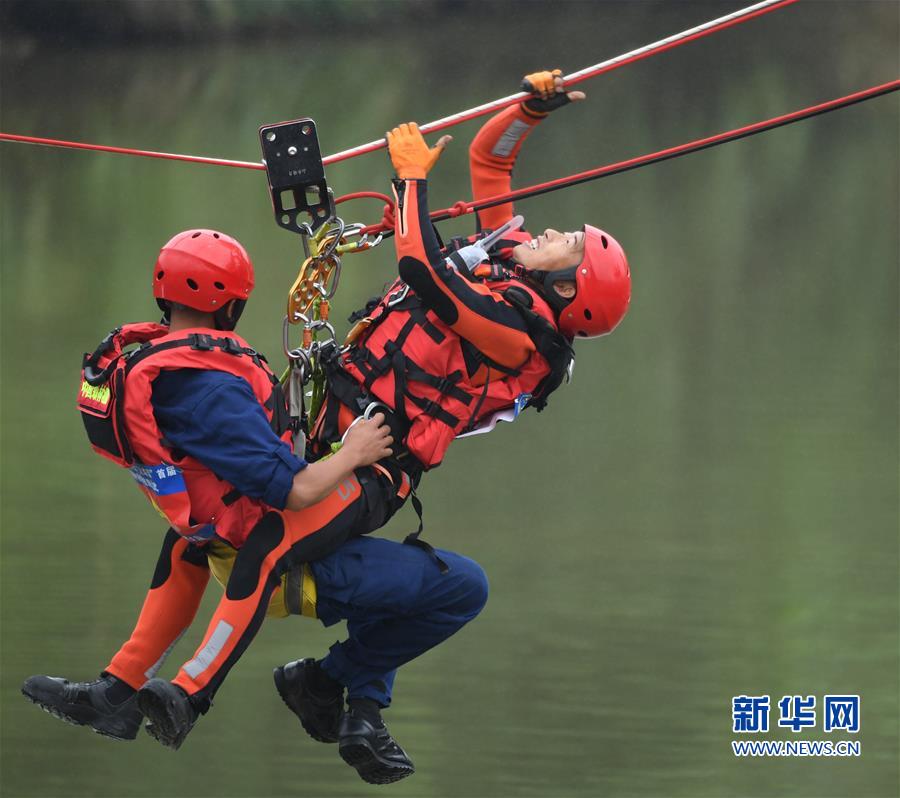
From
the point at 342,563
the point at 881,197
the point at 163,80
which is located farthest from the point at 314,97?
the point at 342,563

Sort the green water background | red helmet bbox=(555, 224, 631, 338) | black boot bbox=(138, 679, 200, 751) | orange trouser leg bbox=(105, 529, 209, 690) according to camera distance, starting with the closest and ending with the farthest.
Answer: black boot bbox=(138, 679, 200, 751) < red helmet bbox=(555, 224, 631, 338) < orange trouser leg bbox=(105, 529, 209, 690) < the green water background

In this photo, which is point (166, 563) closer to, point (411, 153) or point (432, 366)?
point (432, 366)

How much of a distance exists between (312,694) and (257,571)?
673 millimetres

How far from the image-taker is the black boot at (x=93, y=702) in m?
5.03

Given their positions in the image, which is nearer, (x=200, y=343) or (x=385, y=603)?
(x=200, y=343)

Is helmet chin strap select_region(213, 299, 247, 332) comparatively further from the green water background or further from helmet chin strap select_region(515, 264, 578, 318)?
the green water background

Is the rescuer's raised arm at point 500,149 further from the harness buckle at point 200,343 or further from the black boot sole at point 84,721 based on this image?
the black boot sole at point 84,721

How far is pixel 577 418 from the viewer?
9836 mm

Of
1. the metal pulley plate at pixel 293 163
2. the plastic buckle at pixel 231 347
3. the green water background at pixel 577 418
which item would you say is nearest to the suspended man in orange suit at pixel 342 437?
the plastic buckle at pixel 231 347

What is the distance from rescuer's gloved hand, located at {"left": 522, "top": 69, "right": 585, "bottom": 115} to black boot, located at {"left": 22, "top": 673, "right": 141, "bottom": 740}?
2.06 m

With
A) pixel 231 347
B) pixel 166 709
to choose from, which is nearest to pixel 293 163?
pixel 231 347

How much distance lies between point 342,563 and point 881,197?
31.6ft

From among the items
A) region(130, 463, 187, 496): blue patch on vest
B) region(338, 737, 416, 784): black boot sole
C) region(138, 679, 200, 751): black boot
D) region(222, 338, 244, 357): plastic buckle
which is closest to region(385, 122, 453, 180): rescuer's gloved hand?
region(222, 338, 244, 357): plastic buckle

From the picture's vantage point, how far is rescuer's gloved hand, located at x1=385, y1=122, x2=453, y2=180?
188 inches
